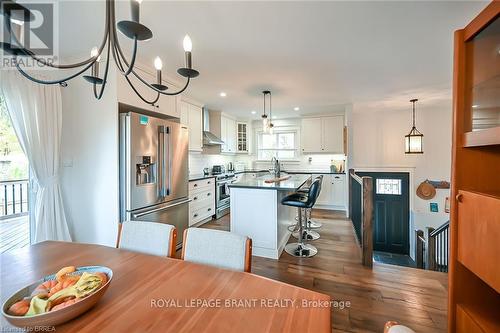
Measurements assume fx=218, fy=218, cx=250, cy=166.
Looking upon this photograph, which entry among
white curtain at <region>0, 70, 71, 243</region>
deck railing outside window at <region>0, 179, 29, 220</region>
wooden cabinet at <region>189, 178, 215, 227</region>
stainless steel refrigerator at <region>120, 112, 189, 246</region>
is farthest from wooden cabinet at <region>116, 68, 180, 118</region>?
deck railing outside window at <region>0, 179, 29, 220</region>

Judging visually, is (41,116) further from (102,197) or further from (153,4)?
(153,4)

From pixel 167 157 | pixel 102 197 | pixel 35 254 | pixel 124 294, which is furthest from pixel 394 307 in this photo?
pixel 102 197

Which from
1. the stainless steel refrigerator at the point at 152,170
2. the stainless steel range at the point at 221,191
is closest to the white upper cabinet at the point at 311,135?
the stainless steel range at the point at 221,191

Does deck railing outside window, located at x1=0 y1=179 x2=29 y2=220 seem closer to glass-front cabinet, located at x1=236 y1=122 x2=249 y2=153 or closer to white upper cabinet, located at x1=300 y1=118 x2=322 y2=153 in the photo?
glass-front cabinet, located at x1=236 y1=122 x2=249 y2=153

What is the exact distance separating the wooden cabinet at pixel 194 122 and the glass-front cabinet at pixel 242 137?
1.71 meters

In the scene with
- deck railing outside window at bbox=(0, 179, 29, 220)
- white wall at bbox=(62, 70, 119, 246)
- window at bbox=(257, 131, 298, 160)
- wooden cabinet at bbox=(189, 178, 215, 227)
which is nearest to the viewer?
white wall at bbox=(62, 70, 119, 246)

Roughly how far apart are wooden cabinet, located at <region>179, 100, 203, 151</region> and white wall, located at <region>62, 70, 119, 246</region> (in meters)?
1.67

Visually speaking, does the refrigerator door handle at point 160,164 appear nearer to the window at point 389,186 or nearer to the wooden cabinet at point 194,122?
the wooden cabinet at point 194,122

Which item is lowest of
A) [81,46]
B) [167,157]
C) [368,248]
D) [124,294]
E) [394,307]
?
[394,307]

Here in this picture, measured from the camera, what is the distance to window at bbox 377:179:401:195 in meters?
5.51

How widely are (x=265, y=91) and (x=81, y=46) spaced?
8.02 feet

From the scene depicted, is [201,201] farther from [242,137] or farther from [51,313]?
[51,313]

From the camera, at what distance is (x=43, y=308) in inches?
26.9

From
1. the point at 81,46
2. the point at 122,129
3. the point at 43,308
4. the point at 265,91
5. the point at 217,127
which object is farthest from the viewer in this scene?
the point at 217,127
